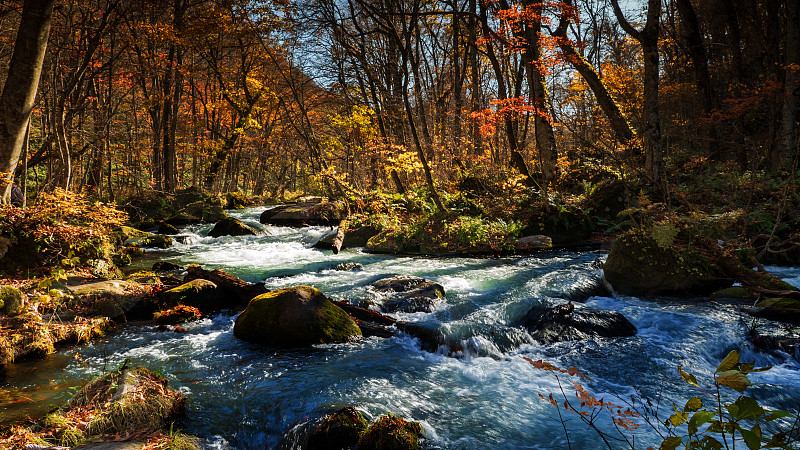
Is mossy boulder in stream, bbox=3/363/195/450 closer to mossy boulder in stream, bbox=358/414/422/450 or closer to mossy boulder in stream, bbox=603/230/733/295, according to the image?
mossy boulder in stream, bbox=358/414/422/450

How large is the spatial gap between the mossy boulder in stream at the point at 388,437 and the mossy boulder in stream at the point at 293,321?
2351 millimetres

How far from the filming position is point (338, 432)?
3508 millimetres

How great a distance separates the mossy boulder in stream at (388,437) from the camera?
3.38 m

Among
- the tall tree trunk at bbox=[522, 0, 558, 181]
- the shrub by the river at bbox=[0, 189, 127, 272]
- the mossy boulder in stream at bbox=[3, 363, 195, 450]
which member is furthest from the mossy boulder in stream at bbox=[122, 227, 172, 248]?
the tall tree trunk at bbox=[522, 0, 558, 181]

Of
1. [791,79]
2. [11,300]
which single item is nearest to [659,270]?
[11,300]

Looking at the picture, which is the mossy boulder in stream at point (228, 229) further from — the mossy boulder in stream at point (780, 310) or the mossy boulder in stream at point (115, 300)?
the mossy boulder in stream at point (780, 310)

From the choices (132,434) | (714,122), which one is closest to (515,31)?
(714,122)

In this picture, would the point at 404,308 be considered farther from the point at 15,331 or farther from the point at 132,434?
the point at 15,331

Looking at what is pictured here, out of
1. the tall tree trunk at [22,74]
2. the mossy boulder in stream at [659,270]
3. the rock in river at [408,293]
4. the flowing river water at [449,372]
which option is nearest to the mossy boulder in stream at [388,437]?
the flowing river water at [449,372]

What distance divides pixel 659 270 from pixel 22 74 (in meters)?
12.1

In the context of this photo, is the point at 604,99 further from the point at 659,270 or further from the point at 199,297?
the point at 199,297

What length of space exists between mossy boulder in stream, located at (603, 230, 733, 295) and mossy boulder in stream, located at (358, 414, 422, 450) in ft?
19.5

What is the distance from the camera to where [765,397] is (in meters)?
4.16

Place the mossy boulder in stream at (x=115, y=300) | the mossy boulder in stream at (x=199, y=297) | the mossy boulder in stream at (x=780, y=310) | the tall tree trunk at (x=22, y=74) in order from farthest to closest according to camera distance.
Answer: the tall tree trunk at (x=22, y=74)
the mossy boulder in stream at (x=199, y=297)
the mossy boulder in stream at (x=115, y=300)
the mossy boulder in stream at (x=780, y=310)
